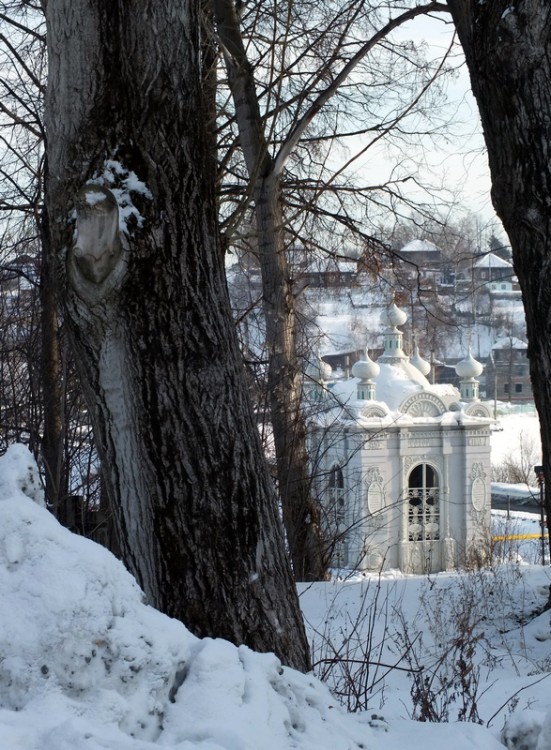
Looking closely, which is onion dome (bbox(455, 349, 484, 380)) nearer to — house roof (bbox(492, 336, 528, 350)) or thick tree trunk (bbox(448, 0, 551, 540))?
thick tree trunk (bbox(448, 0, 551, 540))

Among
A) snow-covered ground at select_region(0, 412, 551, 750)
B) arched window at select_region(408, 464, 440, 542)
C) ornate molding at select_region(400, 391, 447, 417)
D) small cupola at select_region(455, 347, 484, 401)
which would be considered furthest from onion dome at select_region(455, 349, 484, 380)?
snow-covered ground at select_region(0, 412, 551, 750)

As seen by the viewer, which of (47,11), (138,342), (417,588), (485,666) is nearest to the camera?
(138,342)

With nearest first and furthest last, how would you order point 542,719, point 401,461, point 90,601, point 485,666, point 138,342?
point 90,601
point 542,719
point 138,342
point 485,666
point 401,461

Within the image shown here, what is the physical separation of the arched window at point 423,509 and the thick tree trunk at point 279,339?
10.6m

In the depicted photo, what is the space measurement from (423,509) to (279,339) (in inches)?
435

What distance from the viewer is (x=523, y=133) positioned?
460 cm

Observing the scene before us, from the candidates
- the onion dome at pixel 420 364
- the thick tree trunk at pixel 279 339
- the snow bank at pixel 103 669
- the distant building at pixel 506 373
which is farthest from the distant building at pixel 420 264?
the distant building at pixel 506 373

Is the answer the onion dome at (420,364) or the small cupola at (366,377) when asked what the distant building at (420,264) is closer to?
the small cupola at (366,377)

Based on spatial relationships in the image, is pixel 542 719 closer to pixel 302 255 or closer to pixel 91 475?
pixel 91 475

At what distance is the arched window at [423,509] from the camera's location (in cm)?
2042

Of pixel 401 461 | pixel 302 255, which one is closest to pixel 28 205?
pixel 302 255

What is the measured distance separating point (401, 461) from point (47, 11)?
17.1 metres

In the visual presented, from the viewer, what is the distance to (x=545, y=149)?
4531 mm

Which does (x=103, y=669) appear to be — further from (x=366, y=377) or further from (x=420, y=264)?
(x=366, y=377)
